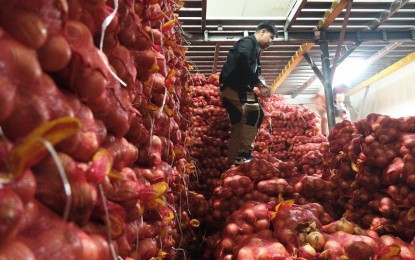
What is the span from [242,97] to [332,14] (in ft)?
6.03

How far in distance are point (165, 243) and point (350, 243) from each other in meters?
0.91

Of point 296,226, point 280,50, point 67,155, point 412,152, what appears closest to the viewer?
point 67,155

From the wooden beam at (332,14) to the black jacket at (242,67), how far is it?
1271 millimetres

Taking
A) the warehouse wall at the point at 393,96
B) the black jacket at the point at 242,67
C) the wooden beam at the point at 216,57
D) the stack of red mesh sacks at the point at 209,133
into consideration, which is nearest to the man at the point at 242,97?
the black jacket at the point at 242,67

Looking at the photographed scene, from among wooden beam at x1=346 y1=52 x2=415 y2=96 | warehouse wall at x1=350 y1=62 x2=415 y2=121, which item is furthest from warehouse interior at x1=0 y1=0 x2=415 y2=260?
warehouse wall at x1=350 y1=62 x2=415 y2=121

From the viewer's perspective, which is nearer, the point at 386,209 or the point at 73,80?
the point at 73,80

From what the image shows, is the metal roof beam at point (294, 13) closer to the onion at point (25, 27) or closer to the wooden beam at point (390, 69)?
the wooden beam at point (390, 69)

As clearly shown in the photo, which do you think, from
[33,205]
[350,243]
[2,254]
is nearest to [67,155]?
[33,205]

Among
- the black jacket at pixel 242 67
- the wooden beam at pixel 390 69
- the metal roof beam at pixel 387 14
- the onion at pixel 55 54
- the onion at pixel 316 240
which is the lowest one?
the onion at pixel 316 240

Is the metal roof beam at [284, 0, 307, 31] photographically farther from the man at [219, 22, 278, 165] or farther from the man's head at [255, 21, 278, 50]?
the man at [219, 22, 278, 165]

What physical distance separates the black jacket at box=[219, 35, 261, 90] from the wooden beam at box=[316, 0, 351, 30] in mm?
1271

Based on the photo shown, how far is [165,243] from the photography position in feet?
5.80

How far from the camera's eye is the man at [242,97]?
4.32 meters

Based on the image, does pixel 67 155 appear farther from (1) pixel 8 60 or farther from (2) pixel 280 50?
(2) pixel 280 50
